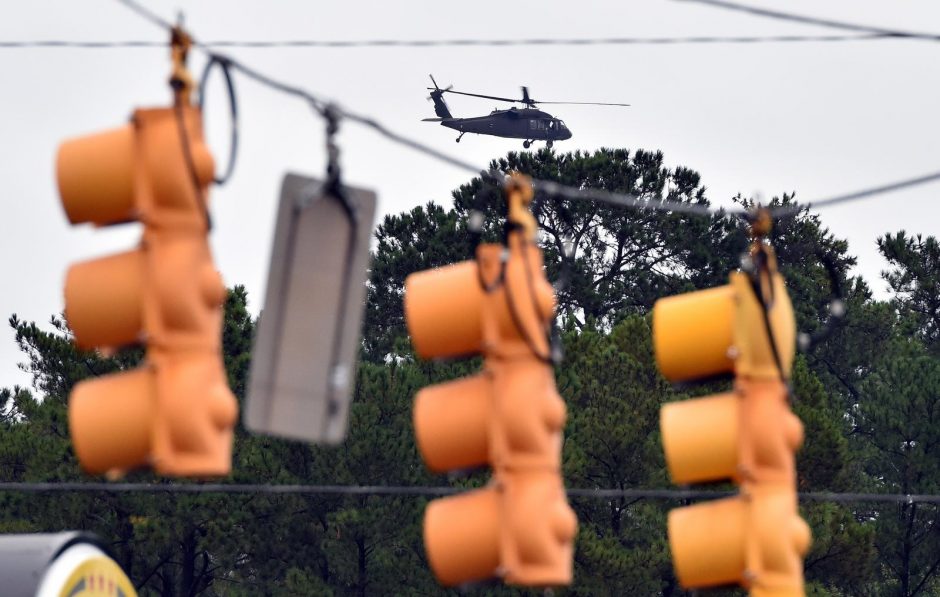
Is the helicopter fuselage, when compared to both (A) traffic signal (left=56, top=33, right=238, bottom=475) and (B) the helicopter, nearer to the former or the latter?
(B) the helicopter

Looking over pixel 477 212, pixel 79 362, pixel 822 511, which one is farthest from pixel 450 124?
pixel 477 212

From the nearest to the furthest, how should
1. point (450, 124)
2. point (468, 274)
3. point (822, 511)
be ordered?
point (468, 274)
point (822, 511)
point (450, 124)

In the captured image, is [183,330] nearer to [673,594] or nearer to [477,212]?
[477,212]

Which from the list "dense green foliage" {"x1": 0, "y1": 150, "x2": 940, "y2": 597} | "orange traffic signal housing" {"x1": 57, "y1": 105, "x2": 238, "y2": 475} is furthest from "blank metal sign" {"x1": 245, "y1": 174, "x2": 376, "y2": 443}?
"dense green foliage" {"x1": 0, "y1": 150, "x2": 940, "y2": 597}

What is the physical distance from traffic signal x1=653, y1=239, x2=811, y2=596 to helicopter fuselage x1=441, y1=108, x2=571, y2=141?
8366cm

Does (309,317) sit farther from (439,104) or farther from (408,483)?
(439,104)

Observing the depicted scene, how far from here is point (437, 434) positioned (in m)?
9.58

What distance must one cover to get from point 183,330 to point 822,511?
4043cm

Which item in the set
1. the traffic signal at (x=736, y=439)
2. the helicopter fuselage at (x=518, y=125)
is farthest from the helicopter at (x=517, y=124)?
the traffic signal at (x=736, y=439)

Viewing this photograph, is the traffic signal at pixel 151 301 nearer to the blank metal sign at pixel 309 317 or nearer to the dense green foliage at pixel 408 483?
the blank metal sign at pixel 309 317

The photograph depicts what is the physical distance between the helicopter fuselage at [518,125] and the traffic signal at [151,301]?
84.9 meters

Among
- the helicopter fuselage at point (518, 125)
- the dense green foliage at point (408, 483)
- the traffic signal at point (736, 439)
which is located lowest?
the traffic signal at point (736, 439)

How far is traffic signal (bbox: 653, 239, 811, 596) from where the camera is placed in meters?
9.91

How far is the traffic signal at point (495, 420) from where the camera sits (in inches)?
368
